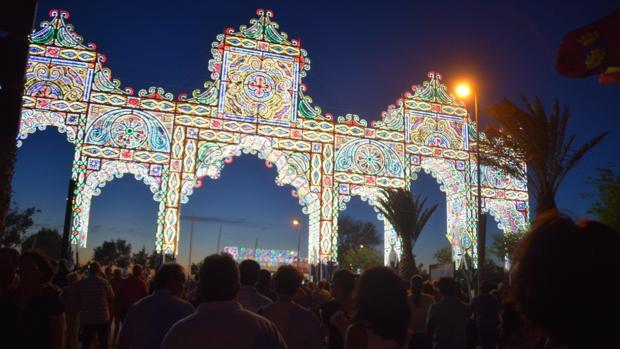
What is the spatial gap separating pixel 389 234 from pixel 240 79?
9685 mm

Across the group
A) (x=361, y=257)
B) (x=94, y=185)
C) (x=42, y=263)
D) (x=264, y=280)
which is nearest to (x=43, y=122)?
(x=94, y=185)

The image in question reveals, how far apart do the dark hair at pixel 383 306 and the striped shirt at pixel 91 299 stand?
660 centimetres

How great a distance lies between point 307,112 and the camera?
22.9 meters

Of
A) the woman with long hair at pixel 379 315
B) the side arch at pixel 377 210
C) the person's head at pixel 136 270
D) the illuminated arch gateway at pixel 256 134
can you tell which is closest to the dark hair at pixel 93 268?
the person's head at pixel 136 270

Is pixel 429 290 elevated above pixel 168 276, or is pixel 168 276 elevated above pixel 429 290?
pixel 168 276

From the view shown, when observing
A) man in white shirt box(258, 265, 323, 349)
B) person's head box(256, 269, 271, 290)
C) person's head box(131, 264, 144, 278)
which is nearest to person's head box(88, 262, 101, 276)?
person's head box(131, 264, 144, 278)

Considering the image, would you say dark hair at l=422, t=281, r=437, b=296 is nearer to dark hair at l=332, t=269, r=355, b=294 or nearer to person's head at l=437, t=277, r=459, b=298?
person's head at l=437, t=277, r=459, b=298

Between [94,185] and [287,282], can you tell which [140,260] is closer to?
[94,185]

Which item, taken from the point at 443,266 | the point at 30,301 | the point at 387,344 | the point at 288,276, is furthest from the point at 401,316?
the point at 443,266

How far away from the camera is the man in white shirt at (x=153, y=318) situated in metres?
4.36

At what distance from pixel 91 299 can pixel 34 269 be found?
15.0ft

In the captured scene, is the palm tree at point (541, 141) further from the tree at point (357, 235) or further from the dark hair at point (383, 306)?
the tree at point (357, 235)

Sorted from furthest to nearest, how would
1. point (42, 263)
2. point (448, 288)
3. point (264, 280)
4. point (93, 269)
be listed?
1. point (93, 269)
2. point (264, 280)
3. point (448, 288)
4. point (42, 263)

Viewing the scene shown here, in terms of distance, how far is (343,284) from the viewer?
5430 millimetres
